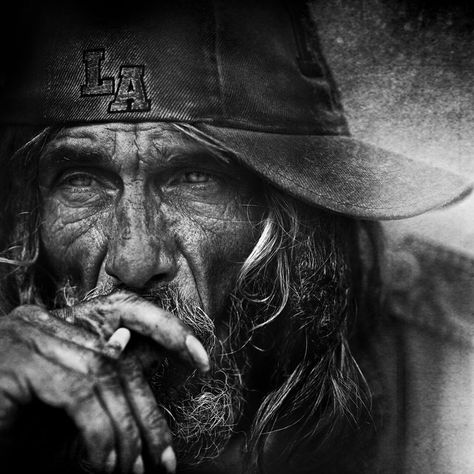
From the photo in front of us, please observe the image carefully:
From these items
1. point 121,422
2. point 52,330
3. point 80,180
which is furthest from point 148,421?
point 80,180

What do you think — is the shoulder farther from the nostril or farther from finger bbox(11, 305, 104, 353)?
finger bbox(11, 305, 104, 353)

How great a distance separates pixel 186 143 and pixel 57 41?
0.43 metres

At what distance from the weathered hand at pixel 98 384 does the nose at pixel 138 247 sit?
13 cm

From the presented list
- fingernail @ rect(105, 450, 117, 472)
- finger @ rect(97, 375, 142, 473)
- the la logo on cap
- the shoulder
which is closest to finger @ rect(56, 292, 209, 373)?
finger @ rect(97, 375, 142, 473)

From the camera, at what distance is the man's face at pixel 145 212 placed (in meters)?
1.56

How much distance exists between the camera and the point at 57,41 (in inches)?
64.2

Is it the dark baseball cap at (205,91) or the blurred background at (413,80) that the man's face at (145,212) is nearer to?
the dark baseball cap at (205,91)

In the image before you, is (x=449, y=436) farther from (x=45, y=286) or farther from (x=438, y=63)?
(x=45, y=286)

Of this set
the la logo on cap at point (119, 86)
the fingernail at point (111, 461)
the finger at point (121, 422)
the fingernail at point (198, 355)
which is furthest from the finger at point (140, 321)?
the la logo on cap at point (119, 86)

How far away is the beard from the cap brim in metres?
0.38

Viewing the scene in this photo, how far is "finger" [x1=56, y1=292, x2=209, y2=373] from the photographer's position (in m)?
1.37

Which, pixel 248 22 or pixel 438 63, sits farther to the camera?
pixel 438 63

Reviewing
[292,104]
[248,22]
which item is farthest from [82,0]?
[292,104]

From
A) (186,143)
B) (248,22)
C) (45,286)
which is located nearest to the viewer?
(186,143)
